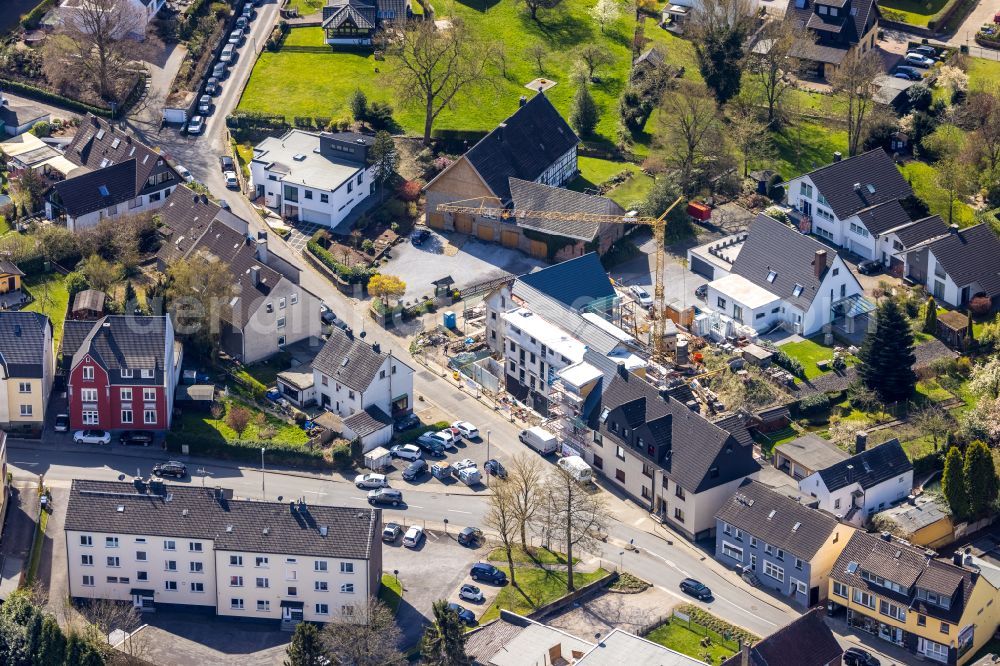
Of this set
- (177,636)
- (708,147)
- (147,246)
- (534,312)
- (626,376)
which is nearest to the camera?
(177,636)

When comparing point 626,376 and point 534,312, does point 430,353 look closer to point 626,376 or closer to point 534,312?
point 534,312

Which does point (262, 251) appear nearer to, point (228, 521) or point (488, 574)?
point (228, 521)

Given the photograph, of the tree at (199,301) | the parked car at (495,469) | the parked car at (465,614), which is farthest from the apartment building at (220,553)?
the tree at (199,301)

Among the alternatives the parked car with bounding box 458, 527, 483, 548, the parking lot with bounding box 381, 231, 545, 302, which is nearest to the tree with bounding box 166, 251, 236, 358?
the parking lot with bounding box 381, 231, 545, 302

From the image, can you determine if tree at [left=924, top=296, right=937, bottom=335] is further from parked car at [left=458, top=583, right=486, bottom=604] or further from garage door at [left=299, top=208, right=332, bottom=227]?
garage door at [left=299, top=208, right=332, bottom=227]

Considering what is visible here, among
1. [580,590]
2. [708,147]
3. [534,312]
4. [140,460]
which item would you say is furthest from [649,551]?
[708,147]

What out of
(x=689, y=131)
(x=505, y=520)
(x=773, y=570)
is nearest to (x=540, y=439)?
(x=505, y=520)
